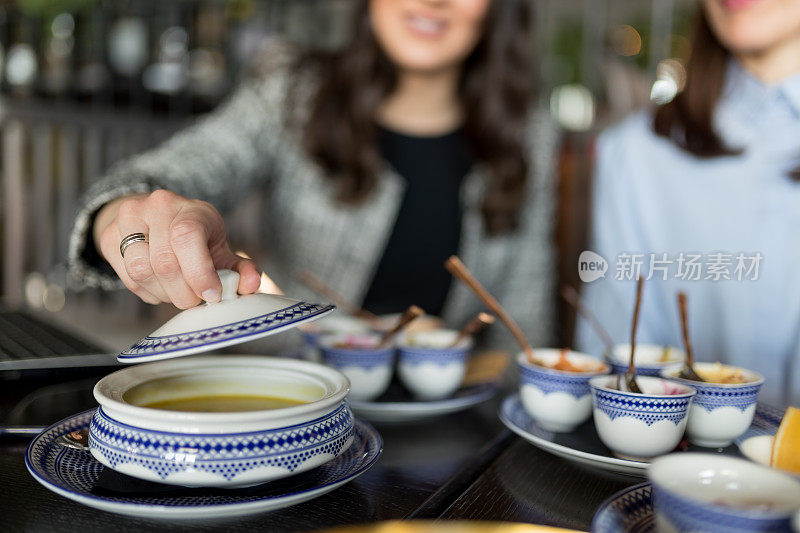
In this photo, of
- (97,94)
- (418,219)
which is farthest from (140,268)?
(97,94)

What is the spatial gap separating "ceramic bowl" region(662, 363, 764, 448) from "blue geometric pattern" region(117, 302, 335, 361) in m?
0.43

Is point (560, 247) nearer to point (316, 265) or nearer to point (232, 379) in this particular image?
point (316, 265)

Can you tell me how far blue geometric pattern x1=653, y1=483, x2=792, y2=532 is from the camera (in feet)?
1.46

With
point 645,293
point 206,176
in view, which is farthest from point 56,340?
point 645,293

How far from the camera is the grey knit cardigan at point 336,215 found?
1.73 meters

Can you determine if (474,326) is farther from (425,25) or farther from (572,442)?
(425,25)

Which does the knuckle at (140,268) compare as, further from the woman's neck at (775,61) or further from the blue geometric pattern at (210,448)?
the woman's neck at (775,61)

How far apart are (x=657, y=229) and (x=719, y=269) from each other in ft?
2.97

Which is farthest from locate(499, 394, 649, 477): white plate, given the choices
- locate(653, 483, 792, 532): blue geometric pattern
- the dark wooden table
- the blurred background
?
the blurred background

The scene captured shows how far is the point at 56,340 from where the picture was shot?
3.39 feet

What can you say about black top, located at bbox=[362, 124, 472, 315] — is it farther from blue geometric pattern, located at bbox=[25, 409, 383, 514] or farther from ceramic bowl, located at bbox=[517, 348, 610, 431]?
blue geometric pattern, located at bbox=[25, 409, 383, 514]

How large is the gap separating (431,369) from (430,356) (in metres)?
0.02

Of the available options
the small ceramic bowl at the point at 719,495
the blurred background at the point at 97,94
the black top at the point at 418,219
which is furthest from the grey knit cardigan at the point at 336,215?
the blurred background at the point at 97,94

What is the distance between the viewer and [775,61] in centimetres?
141
